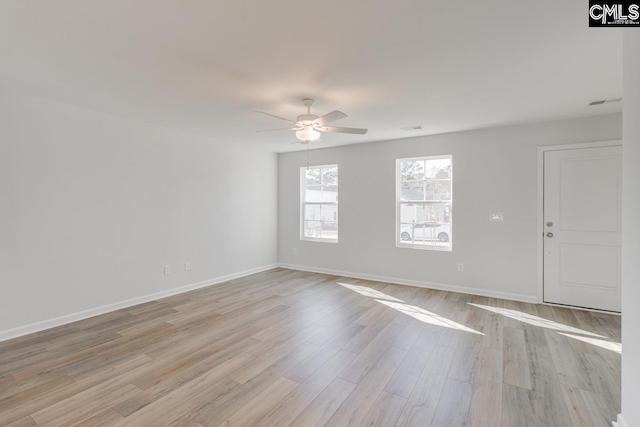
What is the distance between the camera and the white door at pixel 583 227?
12.4 feet

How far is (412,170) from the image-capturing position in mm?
5262

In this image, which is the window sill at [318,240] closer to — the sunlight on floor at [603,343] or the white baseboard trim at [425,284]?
the white baseboard trim at [425,284]

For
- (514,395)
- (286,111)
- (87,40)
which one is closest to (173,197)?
(286,111)

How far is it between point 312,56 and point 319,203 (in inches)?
160

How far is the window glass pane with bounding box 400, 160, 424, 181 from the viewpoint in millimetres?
5184

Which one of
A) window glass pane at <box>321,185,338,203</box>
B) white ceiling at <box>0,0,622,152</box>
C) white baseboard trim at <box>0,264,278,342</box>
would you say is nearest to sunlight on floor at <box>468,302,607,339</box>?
white ceiling at <box>0,0,622,152</box>

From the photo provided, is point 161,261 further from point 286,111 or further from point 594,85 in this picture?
point 594,85

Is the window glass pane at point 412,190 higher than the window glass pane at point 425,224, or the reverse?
the window glass pane at point 412,190

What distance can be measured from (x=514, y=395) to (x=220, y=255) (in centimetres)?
464

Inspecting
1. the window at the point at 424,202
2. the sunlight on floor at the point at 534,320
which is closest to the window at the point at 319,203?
the window at the point at 424,202

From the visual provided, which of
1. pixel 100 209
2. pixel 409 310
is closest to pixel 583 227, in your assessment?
pixel 409 310

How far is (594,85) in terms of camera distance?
2.93 meters

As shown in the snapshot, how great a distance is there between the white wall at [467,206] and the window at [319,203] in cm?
20

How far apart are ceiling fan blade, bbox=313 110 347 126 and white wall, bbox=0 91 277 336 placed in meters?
2.75
